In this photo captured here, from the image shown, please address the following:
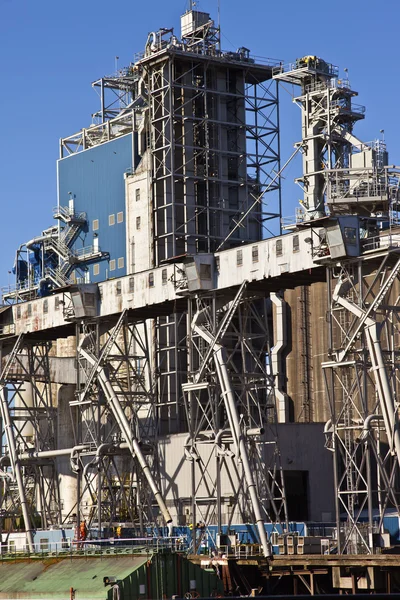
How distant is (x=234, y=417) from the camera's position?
6069cm

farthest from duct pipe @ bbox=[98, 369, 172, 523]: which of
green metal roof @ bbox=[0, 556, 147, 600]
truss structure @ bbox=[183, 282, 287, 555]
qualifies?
green metal roof @ bbox=[0, 556, 147, 600]

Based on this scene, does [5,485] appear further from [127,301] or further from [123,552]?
Result: [123,552]

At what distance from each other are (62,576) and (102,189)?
39058mm

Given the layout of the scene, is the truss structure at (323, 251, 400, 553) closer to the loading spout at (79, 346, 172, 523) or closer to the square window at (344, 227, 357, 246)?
the square window at (344, 227, 357, 246)

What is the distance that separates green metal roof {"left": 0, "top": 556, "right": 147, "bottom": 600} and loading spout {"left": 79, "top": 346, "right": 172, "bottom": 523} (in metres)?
8.79

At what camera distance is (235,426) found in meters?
60.8

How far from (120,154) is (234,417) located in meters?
32.2

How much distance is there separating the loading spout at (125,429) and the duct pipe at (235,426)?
22.1 ft

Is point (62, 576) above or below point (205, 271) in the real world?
below

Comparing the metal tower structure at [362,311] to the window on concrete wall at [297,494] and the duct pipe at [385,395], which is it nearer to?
the duct pipe at [385,395]

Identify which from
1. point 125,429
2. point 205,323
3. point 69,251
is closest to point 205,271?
point 205,323

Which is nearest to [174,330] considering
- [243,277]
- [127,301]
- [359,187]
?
[127,301]

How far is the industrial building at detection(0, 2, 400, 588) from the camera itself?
5844 centimetres

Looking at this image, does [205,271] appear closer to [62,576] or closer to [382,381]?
[382,381]
